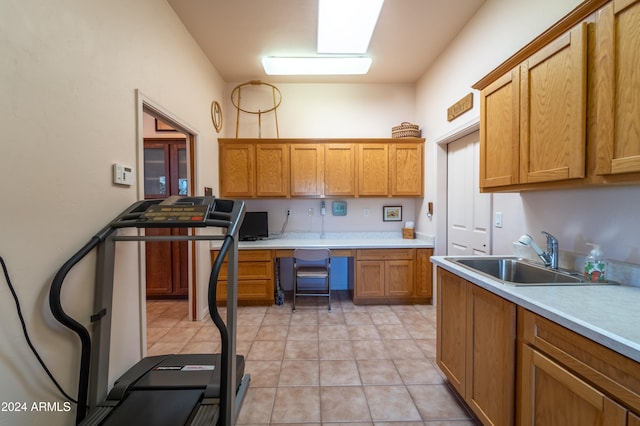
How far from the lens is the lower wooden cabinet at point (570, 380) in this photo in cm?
75

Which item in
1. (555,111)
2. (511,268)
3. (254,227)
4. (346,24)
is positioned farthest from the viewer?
(254,227)

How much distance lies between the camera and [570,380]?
90 cm

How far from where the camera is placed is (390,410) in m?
1.61

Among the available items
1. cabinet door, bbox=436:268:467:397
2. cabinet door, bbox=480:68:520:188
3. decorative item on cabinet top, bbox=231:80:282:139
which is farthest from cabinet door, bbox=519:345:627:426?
decorative item on cabinet top, bbox=231:80:282:139

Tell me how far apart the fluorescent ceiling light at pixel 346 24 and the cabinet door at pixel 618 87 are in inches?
64.3

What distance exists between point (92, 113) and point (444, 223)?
3.47 m

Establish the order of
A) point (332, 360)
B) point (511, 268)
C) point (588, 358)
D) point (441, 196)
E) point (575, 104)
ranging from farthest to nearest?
1. point (441, 196)
2. point (332, 360)
3. point (511, 268)
4. point (575, 104)
5. point (588, 358)

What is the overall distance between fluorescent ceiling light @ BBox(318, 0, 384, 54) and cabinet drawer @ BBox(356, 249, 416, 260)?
2.44 meters

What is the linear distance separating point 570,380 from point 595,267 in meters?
0.77

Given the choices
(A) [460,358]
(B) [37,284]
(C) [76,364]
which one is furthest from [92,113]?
(A) [460,358]

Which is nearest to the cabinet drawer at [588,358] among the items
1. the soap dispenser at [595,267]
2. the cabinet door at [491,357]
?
the cabinet door at [491,357]

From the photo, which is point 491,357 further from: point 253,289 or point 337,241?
point 253,289

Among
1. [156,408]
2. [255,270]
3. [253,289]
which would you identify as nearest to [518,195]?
[156,408]

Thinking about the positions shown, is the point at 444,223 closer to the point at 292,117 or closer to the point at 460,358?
the point at 460,358
